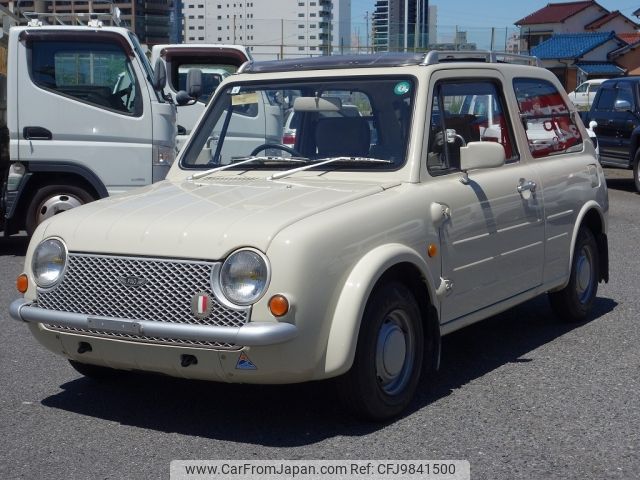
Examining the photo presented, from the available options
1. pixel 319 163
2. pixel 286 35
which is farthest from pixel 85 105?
pixel 286 35

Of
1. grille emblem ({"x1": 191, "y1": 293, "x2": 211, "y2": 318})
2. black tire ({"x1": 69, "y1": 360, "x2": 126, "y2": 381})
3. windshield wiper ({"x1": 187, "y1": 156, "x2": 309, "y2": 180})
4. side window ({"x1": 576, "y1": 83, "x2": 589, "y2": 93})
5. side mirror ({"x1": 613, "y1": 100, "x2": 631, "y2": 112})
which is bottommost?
black tire ({"x1": 69, "y1": 360, "x2": 126, "y2": 381})

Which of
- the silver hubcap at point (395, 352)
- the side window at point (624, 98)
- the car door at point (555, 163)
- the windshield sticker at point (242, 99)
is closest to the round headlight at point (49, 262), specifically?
the silver hubcap at point (395, 352)

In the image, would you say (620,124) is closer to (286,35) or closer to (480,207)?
(480,207)

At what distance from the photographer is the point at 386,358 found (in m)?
5.12

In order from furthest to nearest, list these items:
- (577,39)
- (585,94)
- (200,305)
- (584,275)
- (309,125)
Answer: (577,39), (585,94), (584,275), (309,125), (200,305)

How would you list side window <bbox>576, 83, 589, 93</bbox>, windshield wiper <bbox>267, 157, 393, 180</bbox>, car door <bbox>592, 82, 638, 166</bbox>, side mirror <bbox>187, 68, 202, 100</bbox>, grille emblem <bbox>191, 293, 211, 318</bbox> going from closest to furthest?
grille emblem <bbox>191, 293, 211, 318</bbox> < windshield wiper <bbox>267, 157, 393, 180</bbox> < side mirror <bbox>187, 68, 202, 100</bbox> < car door <bbox>592, 82, 638, 166</bbox> < side window <bbox>576, 83, 589, 93</bbox>

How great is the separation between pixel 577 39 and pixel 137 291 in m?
58.3

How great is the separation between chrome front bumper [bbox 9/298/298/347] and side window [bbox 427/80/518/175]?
166cm

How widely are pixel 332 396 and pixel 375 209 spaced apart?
3.64 feet

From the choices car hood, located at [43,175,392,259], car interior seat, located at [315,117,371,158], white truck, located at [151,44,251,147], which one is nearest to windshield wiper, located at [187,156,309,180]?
car interior seat, located at [315,117,371,158]

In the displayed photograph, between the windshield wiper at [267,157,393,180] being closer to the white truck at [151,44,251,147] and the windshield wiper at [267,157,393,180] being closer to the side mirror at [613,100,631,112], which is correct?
the white truck at [151,44,251,147]

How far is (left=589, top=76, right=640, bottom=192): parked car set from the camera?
17719 millimetres

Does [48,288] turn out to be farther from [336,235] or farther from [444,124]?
[444,124]

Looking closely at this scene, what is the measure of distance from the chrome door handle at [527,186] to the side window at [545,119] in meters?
0.38
